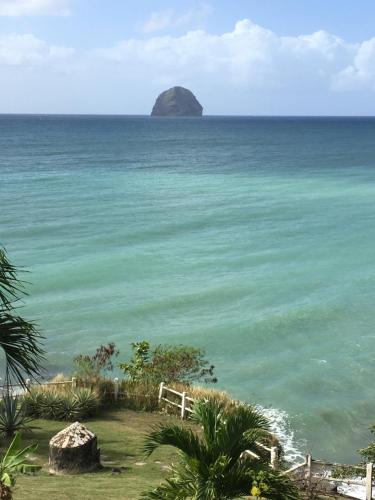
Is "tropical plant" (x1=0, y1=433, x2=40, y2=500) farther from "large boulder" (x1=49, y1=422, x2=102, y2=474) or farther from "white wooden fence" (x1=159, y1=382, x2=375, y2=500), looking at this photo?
"white wooden fence" (x1=159, y1=382, x2=375, y2=500)

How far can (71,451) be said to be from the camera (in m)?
13.1

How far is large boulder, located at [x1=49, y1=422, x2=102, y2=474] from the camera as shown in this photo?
13086 millimetres

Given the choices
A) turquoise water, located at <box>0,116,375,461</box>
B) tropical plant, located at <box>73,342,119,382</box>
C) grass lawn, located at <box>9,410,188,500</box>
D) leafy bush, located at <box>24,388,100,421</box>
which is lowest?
grass lawn, located at <box>9,410,188,500</box>

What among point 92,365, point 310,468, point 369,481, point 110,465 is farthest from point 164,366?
point 369,481

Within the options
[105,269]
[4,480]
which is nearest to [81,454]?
[4,480]

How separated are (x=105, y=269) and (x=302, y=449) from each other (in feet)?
65.5

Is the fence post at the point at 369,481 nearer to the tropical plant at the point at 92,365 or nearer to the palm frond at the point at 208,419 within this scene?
the palm frond at the point at 208,419

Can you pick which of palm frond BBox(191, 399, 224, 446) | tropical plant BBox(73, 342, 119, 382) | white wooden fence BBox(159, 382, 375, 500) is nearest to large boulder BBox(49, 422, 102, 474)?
white wooden fence BBox(159, 382, 375, 500)

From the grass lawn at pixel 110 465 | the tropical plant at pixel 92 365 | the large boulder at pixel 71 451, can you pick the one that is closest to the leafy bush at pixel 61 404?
the grass lawn at pixel 110 465

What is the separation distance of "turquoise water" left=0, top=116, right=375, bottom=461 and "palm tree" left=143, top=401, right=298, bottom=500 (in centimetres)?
1093

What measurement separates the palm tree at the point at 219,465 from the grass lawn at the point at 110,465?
124 inches

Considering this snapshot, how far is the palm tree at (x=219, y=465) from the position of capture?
840 cm

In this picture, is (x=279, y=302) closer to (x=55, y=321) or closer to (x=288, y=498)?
(x=55, y=321)

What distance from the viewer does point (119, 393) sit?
19.0m
